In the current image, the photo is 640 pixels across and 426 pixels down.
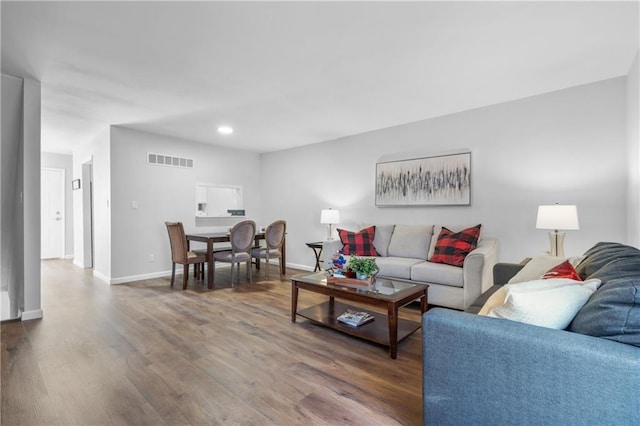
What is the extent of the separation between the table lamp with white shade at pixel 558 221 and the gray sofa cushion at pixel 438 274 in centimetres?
86

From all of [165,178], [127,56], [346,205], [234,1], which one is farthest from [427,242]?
[165,178]

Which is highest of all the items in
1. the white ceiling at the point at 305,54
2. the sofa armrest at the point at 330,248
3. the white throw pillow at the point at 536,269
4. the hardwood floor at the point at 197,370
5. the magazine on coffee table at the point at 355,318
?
the white ceiling at the point at 305,54

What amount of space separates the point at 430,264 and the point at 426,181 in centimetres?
121

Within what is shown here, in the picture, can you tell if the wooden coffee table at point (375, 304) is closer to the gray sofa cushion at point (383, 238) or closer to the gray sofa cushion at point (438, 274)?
the gray sofa cushion at point (438, 274)

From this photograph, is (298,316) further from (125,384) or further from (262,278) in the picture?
(262,278)

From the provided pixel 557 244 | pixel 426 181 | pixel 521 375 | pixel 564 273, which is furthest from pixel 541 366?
pixel 426 181

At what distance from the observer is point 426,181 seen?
13.4 feet

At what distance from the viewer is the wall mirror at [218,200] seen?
18.0 feet

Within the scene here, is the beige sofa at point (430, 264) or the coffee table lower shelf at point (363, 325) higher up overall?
the beige sofa at point (430, 264)

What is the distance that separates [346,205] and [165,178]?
9.71 feet

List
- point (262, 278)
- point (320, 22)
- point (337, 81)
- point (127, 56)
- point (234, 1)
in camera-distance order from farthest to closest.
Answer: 1. point (262, 278)
2. point (337, 81)
3. point (127, 56)
4. point (320, 22)
5. point (234, 1)

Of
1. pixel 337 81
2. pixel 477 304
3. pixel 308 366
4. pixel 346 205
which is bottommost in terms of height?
pixel 308 366

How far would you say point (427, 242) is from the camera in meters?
3.81

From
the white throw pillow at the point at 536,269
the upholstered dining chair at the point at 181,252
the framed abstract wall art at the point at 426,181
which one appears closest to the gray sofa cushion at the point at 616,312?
the white throw pillow at the point at 536,269
